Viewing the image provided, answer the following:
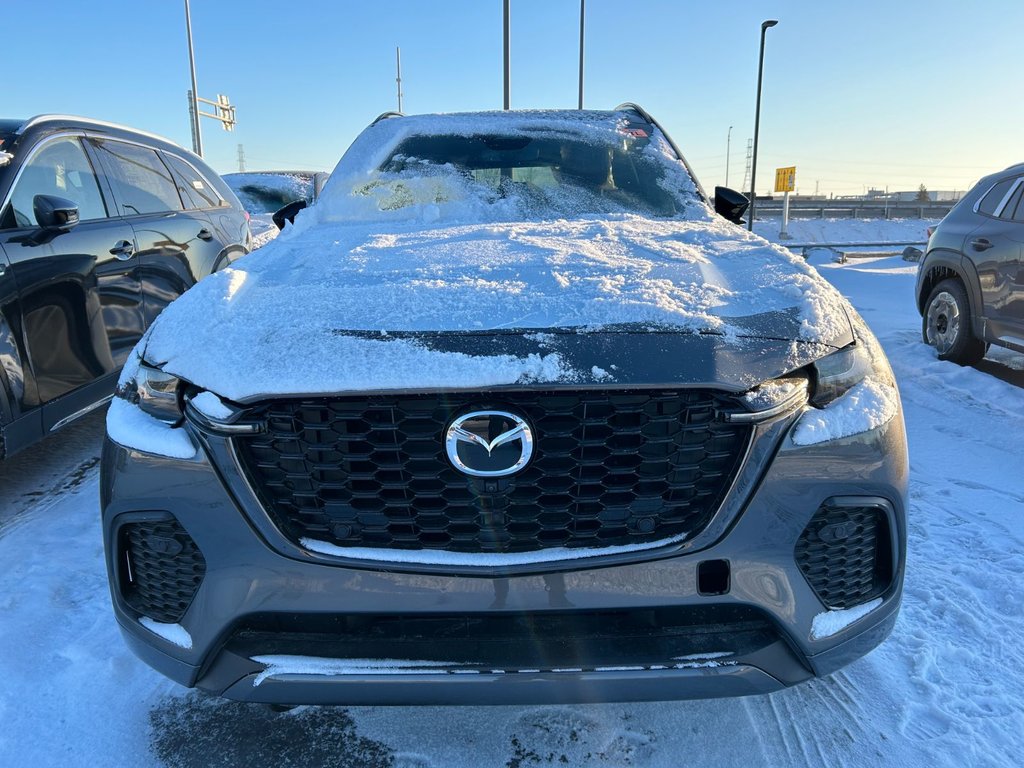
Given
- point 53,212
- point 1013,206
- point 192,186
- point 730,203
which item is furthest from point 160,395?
point 1013,206

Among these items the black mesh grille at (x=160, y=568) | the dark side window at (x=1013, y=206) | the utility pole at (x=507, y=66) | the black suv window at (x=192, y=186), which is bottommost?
the black mesh grille at (x=160, y=568)

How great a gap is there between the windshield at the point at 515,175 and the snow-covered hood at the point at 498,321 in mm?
813

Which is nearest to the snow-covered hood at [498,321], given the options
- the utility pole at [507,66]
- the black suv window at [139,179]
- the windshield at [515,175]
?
the windshield at [515,175]

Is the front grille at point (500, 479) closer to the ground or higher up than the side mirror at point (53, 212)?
closer to the ground

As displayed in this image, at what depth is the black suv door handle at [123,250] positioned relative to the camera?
151 inches

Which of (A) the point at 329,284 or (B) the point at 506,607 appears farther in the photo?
(A) the point at 329,284

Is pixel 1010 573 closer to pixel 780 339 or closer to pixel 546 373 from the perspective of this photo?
pixel 780 339

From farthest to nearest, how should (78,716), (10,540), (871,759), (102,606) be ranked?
(10,540) < (102,606) < (78,716) < (871,759)

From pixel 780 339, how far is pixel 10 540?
3.12 metres

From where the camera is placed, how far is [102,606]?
2475 millimetres

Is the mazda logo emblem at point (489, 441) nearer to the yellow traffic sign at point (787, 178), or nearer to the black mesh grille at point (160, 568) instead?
the black mesh grille at point (160, 568)

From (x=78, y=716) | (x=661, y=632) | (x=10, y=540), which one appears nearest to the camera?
(x=661, y=632)

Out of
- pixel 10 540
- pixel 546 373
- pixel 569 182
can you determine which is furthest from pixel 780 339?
pixel 10 540

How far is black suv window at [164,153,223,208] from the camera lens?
16.4ft
